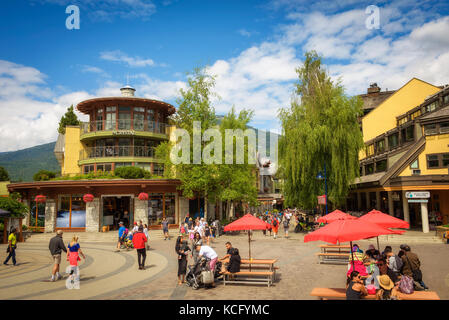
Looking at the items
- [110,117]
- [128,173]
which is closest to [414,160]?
[128,173]

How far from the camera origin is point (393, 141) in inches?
1443

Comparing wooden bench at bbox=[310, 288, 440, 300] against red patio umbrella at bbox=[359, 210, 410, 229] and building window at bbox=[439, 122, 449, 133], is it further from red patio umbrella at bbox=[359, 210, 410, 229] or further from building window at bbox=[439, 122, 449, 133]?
building window at bbox=[439, 122, 449, 133]

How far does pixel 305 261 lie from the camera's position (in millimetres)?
15047

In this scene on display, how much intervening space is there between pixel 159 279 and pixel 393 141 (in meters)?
33.6

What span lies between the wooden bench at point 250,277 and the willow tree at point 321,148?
17.4m

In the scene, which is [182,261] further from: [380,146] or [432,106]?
[380,146]

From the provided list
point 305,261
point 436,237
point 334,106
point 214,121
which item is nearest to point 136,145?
point 214,121

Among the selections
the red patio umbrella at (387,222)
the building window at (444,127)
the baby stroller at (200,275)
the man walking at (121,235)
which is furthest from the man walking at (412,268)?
the building window at (444,127)

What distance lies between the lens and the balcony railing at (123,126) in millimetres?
36406

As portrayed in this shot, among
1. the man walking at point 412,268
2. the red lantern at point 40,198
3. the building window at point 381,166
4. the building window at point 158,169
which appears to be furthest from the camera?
the building window at point 158,169

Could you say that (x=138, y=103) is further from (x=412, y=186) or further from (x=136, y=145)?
(x=412, y=186)

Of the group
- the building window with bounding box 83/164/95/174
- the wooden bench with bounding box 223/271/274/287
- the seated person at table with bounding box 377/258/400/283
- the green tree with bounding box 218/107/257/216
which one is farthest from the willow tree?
the building window with bounding box 83/164/95/174

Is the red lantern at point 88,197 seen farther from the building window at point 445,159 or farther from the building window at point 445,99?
the building window at point 445,99
